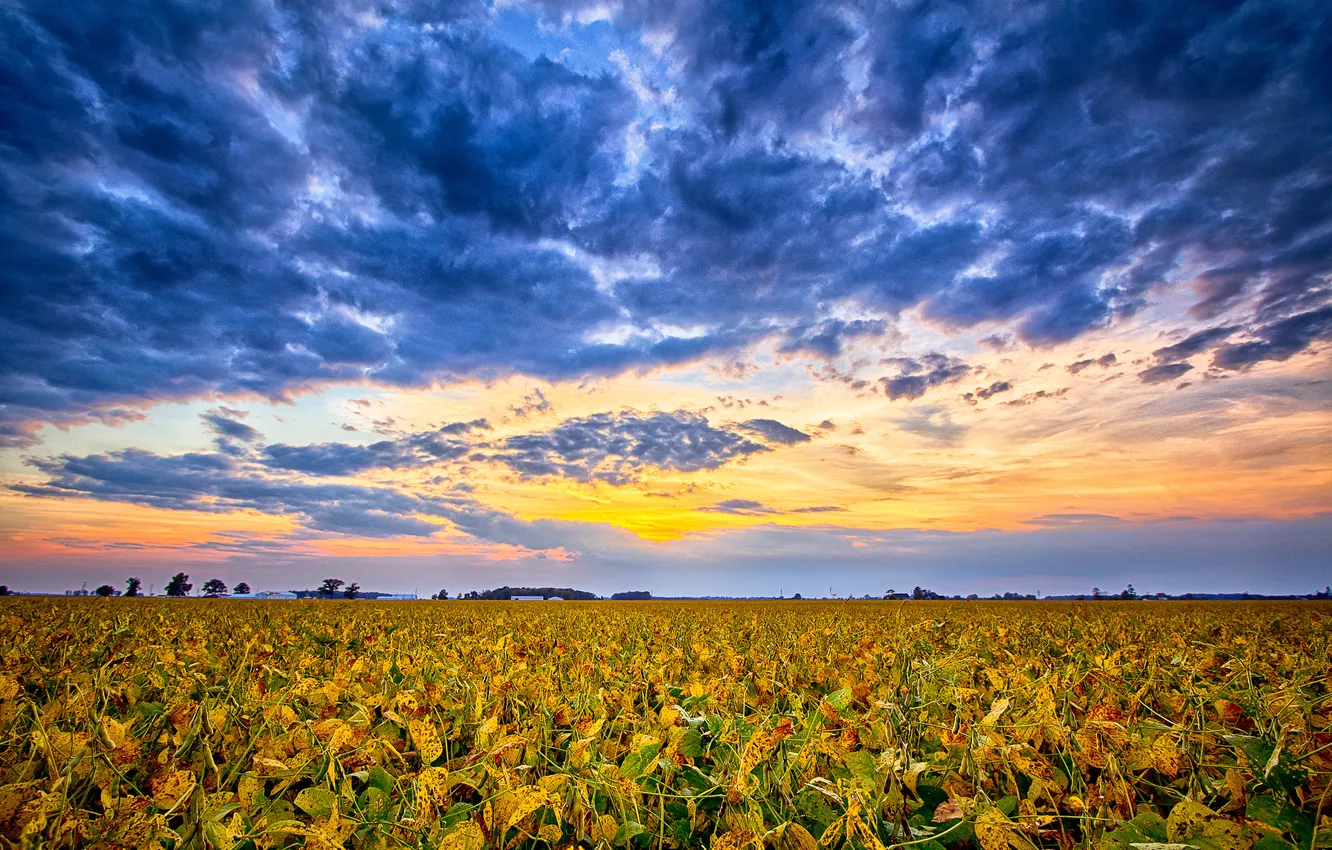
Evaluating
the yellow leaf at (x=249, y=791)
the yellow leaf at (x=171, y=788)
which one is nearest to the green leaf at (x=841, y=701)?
the yellow leaf at (x=249, y=791)

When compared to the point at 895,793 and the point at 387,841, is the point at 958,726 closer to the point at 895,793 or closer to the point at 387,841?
the point at 895,793

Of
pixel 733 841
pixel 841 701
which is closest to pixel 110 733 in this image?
pixel 733 841

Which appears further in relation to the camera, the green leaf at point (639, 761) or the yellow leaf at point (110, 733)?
the yellow leaf at point (110, 733)

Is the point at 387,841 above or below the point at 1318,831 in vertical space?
below

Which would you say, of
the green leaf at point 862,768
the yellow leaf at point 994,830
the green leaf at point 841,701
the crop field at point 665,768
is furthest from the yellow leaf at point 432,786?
the green leaf at point 841,701

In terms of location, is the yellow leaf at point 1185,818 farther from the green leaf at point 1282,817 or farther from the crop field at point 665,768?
the green leaf at point 1282,817

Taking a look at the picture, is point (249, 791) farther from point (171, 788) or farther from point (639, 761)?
point (639, 761)

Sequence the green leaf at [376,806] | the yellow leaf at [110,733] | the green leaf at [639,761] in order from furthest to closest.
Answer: the yellow leaf at [110,733] → the green leaf at [639,761] → the green leaf at [376,806]

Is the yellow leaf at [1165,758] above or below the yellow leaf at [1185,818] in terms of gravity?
above

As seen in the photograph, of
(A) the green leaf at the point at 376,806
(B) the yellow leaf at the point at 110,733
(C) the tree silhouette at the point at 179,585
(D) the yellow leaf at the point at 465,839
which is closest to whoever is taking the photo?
(D) the yellow leaf at the point at 465,839

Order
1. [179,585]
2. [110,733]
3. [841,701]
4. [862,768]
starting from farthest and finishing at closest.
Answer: [179,585] < [841,701] < [110,733] < [862,768]

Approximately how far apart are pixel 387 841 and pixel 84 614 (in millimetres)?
10525

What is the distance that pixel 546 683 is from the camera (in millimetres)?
2934

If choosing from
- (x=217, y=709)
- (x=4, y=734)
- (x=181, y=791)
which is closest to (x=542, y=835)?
(x=181, y=791)
